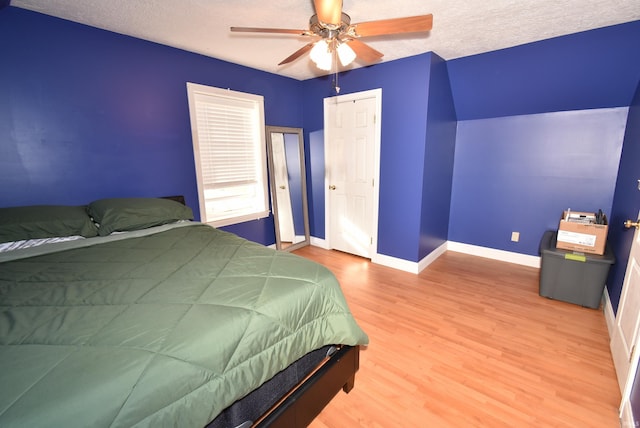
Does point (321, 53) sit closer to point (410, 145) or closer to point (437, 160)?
point (410, 145)

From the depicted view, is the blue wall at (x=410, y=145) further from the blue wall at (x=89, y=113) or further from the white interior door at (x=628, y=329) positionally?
the blue wall at (x=89, y=113)

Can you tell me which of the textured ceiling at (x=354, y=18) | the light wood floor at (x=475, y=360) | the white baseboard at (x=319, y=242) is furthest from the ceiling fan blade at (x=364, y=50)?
the white baseboard at (x=319, y=242)

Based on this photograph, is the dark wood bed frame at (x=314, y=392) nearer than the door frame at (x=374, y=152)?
Yes

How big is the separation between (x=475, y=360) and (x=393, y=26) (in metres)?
2.25

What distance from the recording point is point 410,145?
3053mm

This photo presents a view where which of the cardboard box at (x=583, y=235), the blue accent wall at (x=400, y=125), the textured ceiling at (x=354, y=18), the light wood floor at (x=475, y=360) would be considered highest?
the textured ceiling at (x=354, y=18)

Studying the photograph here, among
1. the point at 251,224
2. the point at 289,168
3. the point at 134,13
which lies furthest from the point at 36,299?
the point at 289,168

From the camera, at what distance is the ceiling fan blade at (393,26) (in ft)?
5.00

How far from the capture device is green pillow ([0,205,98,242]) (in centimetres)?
181

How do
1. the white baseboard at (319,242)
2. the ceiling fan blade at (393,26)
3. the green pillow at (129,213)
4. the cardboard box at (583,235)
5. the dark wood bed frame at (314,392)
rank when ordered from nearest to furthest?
the dark wood bed frame at (314,392) < the ceiling fan blade at (393,26) < the green pillow at (129,213) < the cardboard box at (583,235) < the white baseboard at (319,242)

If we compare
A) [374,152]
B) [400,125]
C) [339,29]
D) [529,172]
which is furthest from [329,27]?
[529,172]

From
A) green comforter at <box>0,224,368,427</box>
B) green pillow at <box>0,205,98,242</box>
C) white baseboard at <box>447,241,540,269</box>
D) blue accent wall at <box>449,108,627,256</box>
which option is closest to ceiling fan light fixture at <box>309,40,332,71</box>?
green comforter at <box>0,224,368,427</box>

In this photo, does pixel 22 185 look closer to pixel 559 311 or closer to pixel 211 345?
pixel 211 345

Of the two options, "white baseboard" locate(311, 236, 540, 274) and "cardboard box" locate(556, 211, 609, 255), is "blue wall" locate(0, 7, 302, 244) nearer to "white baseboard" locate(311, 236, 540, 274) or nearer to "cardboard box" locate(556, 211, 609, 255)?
"white baseboard" locate(311, 236, 540, 274)
